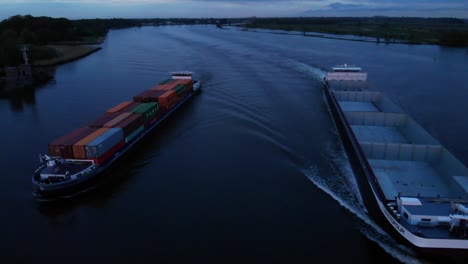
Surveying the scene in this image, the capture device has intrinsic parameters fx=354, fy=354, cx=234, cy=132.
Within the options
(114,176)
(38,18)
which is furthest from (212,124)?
(38,18)

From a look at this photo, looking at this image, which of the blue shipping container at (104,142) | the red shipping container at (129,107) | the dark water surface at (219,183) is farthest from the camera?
the red shipping container at (129,107)

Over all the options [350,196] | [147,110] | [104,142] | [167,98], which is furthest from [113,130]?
[350,196]

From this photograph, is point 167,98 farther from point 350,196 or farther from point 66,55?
point 66,55

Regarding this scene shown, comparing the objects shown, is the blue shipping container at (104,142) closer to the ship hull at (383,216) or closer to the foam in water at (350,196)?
the foam in water at (350,196)

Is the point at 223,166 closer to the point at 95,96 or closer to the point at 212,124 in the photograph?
the point at 212,124

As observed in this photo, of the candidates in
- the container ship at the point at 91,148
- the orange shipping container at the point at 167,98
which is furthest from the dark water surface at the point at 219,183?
the orange shipping container at the point at 167,98

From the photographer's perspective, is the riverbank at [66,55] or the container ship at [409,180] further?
the riverbank at [66,55]

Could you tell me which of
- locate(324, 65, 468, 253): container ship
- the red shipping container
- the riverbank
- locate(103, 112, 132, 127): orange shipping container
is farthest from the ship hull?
the riverbank
